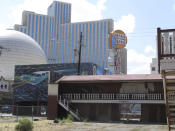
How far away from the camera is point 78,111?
34.3m

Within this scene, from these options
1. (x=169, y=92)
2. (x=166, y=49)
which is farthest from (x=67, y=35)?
(x=166, y=49)

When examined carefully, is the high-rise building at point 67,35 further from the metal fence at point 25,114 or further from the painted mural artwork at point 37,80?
the metal fence at point 25,114

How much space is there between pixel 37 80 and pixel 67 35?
131 meters

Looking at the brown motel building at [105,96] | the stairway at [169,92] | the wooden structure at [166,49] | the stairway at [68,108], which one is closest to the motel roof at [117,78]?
the brown motel building at [105,96]

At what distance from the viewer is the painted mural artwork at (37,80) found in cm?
5216

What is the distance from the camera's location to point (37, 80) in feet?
174

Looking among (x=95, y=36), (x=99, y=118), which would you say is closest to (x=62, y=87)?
(x=99, y=118)

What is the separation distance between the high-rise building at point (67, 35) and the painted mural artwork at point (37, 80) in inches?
4224

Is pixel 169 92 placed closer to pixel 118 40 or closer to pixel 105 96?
pixel 105 96

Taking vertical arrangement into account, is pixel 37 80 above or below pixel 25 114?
above

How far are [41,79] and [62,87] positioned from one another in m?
18.0

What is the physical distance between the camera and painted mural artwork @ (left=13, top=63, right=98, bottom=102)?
171 feet

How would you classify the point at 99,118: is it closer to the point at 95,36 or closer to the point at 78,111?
the point at 78,111

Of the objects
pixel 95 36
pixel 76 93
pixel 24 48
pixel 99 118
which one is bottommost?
pixel 99 118
